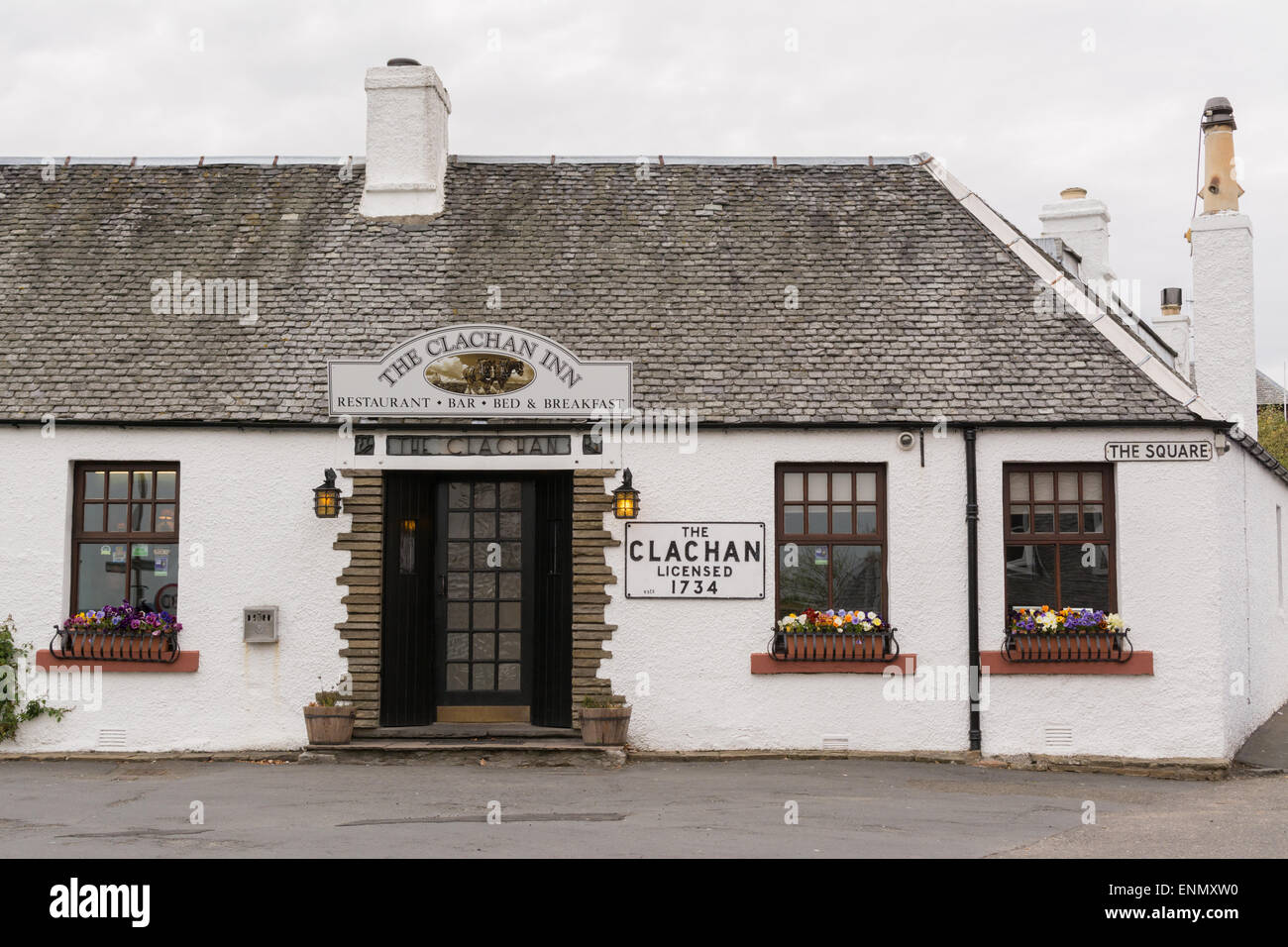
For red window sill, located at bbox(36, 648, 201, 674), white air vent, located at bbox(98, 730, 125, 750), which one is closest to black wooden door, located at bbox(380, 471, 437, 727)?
red window sill, located at bbox(36, 648, 201, 674)

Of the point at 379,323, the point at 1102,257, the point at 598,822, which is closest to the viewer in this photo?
the point at 598,822

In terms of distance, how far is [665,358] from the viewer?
12.9 meters

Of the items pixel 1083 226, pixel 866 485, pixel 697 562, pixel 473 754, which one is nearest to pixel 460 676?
pixel 473 754

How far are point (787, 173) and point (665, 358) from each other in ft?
12.0

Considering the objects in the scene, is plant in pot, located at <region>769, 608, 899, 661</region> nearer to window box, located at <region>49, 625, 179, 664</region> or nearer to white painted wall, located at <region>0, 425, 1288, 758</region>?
white painted wall, located at <region>0, 425, 1288, 758</region>

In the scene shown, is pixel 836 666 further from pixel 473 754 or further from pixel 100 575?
pixel 100 575

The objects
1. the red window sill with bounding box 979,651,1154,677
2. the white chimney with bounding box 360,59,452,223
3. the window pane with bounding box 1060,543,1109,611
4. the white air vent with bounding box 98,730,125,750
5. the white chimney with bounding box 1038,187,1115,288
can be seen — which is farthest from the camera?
the white chimney with bounding box 1038,187,1115,288

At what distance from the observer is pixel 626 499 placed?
39.7ft

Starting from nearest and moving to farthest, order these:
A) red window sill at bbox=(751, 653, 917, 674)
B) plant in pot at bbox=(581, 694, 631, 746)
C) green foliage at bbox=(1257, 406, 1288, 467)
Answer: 1. plant in pot at bbox=(581, 694, 631, 746)
2. red window sill at bbox=(751, 653, 917, 674)
3. green foliage at bbox=(1257, 406, 1288, 467)

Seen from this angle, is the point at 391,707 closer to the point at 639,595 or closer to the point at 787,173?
the point at 639,595

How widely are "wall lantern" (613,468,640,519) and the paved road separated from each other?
2.31 m

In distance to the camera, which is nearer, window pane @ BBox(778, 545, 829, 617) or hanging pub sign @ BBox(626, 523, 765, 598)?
hanging pub sign @ BBox(626, 523, 765, 598)

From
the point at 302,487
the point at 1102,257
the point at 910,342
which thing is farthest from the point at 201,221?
the point at 1102,257

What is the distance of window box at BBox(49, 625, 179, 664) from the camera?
481 inches
